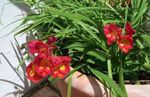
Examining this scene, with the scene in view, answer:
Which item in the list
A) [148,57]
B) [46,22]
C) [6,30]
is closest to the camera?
[148,57]

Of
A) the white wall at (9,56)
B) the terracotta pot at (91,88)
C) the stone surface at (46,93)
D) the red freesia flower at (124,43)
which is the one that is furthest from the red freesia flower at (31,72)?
the stone surface at (46,93)

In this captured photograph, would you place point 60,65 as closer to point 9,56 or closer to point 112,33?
point 112,33

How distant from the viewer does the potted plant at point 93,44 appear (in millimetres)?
1073

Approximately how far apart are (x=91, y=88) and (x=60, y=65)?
0.17m

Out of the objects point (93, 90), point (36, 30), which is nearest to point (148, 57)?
point (93, 90)

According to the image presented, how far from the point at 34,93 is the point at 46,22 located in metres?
0.44

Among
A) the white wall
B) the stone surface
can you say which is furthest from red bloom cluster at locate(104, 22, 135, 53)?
the stone surface

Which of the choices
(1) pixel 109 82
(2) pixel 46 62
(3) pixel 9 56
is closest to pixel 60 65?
(2) pixel 46 62

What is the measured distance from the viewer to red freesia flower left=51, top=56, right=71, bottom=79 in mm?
1051

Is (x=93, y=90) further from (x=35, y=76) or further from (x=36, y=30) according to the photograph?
(x=36, y=30)

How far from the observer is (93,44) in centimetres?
120

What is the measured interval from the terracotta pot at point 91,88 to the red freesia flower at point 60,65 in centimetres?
13

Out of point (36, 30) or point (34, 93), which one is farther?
point (34, 93)

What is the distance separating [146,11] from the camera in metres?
1.26
